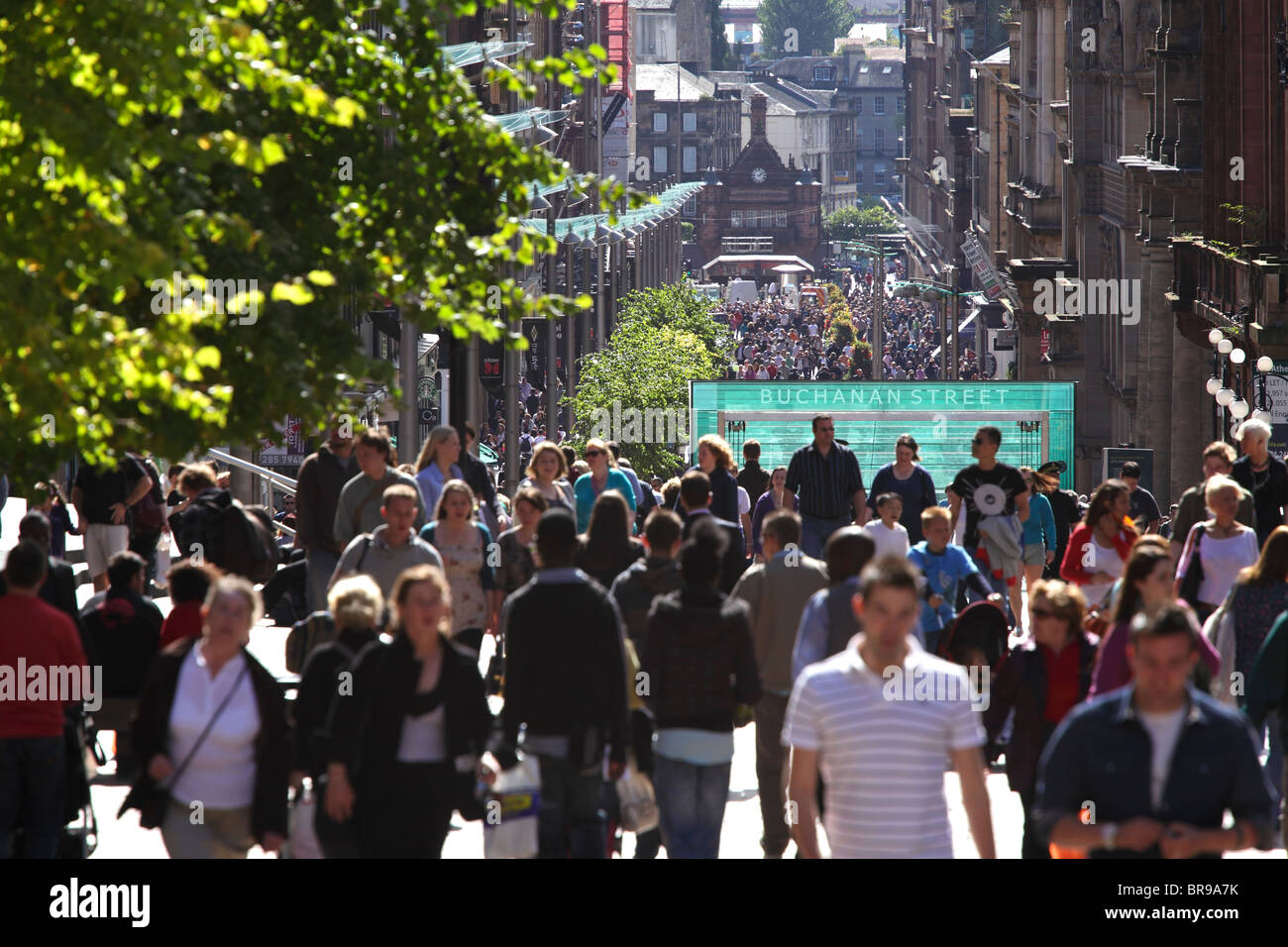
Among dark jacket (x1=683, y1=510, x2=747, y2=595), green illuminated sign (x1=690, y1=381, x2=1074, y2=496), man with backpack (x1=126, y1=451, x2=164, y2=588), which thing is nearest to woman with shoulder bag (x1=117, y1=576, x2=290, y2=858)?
dark jacket (x1=683, y1=510, x2=747, y2=595)

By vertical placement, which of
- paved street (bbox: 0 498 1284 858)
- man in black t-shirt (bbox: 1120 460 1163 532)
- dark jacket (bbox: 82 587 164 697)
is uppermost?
man in black t-shirt (bbox: 1120 460 1163 532)

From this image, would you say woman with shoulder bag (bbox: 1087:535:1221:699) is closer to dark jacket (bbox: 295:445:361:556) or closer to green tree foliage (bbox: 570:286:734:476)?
dark jacket (bbox: 295:445:361:556)

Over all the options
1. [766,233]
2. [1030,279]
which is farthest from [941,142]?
[1030,279]

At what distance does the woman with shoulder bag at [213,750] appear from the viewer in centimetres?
780

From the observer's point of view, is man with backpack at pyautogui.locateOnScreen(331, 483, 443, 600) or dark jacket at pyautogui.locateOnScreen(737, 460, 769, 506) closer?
man with backpack at pyautogui.locateOnScreen(331, 483, 443, 600)

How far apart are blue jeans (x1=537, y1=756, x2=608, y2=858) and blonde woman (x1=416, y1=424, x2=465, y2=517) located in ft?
16.9

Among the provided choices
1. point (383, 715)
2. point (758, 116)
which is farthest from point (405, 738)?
point (758, 116)

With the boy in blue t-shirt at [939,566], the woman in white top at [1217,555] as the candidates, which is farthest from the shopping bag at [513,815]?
the woman in white top at [1217,555]

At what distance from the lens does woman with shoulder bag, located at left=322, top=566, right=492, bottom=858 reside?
25.4ft

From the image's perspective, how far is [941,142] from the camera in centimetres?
13538

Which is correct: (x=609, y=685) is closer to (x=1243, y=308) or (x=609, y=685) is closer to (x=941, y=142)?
(x=1243, y=308)

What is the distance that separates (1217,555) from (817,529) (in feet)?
16.5

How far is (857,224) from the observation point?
176125 millimetres
